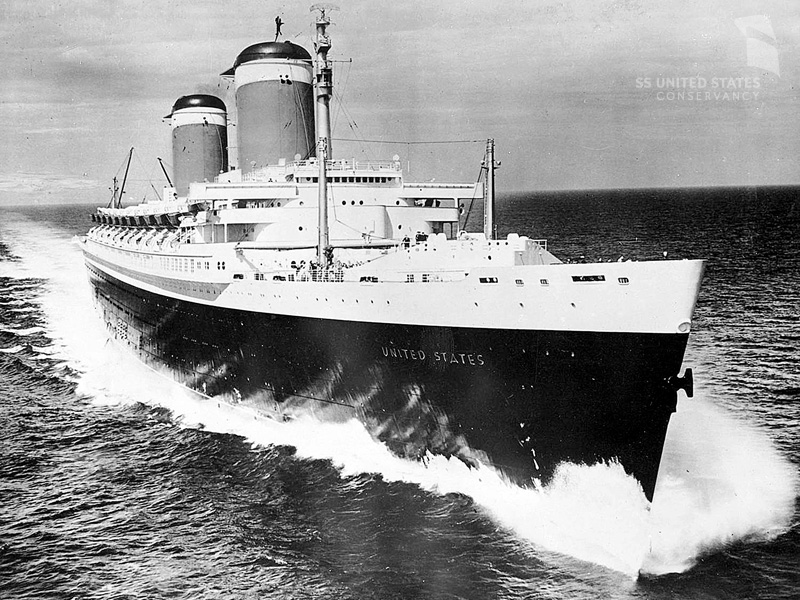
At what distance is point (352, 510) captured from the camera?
49.0ft

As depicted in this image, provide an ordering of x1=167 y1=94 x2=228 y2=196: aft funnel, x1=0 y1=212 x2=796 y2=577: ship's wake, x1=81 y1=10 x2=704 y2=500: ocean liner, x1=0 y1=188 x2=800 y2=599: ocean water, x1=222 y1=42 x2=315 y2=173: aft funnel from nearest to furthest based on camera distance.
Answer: x1=0 y1=188 x2=800 y2=599: ocean water → x1=81 y1=10 x2=704 y2=500: ocean liner → x1=0 y1=212 x2=796 y2=577: ship's wake → x1=222 y1=42 x2=315 y2=173: aft funnel → x1=167 y1=94 x2=228 y2=196: aft funnel

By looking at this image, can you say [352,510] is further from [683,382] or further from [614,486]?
Answer: [683,382]

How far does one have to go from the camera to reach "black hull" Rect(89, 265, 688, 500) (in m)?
13.2

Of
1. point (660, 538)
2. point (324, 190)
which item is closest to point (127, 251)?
point (324, 190)

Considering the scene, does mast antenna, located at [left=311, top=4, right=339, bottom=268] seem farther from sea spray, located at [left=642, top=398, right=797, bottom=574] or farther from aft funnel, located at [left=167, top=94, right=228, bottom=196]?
aft funnel, located at [left=167, top=94, right=228, bottom=196]

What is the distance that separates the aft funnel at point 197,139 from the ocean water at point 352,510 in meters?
10.7

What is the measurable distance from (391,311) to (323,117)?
6.63 metres

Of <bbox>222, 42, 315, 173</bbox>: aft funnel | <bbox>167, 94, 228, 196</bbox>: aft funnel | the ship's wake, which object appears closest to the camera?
the ship's wake

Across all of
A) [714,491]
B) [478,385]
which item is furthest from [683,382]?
[714,491]

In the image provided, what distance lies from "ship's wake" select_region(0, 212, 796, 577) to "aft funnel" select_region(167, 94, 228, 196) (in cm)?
1102

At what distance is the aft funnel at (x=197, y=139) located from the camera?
32.2 m

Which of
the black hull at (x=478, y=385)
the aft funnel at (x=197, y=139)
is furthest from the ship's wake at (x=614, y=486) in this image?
the aft funnel at (x=197, y=139)

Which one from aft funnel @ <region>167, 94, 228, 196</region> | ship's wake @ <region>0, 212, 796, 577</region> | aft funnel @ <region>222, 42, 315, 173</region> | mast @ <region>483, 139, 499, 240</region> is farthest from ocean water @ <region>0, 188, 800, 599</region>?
aft funnel @ <region>167, 94, 228, 196</region>

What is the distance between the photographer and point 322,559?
1310cm
